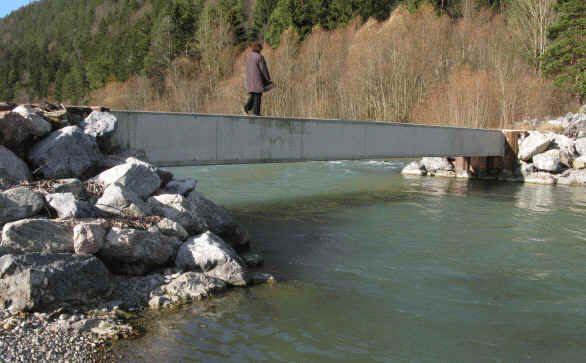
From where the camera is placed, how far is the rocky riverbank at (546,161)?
20375mm

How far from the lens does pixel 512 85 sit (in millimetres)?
26750

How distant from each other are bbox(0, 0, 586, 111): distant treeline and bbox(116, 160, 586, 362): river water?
22160mm

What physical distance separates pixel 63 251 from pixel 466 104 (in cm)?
2413

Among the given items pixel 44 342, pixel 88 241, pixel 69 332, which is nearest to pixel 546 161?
pixel 88 241

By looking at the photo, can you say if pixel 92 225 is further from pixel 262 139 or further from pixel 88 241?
pixel 262 139

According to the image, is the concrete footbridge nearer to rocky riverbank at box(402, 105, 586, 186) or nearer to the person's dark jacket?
the person's dark jacket

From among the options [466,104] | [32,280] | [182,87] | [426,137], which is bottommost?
[32,280]

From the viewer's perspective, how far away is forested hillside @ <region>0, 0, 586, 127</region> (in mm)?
29219

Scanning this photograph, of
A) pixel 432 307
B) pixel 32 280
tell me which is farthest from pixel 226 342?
pixel 432 307

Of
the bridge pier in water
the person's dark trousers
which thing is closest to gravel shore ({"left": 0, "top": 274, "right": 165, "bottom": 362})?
the person's dark trousers

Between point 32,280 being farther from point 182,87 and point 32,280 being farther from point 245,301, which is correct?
point 182,87

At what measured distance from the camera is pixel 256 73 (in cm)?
1165

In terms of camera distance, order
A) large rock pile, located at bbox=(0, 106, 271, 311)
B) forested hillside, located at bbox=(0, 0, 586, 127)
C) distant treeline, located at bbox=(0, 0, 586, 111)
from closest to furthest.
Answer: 1. large rock pile, located at bbox=(0, 106, 271, 311)
2. forested hillside, located at bbox=(0, 0, 586, 127)
3. distant treeline, located at bbox=(0, 0, 586, 111)

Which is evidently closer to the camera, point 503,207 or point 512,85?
point 503,207
